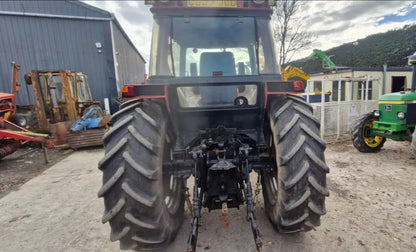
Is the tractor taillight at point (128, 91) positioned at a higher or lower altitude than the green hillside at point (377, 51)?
lower

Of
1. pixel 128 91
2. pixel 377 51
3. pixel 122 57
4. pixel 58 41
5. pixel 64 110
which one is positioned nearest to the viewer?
pixel 128 91

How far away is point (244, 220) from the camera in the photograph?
8.38 ft

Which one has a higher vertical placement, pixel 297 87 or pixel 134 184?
pixel 297 87

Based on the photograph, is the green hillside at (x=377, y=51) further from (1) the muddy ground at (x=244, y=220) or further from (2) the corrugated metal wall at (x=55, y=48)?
(1) the muddy ground at (x=244, y=220)

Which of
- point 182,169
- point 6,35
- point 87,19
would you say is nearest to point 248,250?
point 182,169

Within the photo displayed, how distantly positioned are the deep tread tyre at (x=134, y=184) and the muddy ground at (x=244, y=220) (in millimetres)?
635

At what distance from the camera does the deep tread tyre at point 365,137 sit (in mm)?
5176

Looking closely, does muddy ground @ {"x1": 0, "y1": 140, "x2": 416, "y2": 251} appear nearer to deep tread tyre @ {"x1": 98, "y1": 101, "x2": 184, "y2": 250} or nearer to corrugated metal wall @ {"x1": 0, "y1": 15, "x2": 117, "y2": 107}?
deep tread tyre @ {"x1": 98, "y1": 101, "x2": 184, "y2": 250}

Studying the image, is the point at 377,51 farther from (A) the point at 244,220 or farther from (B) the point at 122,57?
(A) the point at 244,220

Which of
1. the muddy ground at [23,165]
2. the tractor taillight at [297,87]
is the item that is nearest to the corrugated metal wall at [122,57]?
the muddy ground at [23,165]

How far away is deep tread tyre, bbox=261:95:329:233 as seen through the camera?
170cm

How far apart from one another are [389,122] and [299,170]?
4.66 metres

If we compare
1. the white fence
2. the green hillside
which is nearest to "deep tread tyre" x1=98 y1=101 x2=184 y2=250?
the white fence

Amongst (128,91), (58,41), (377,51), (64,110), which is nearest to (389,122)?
(128,91)
